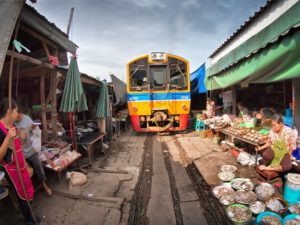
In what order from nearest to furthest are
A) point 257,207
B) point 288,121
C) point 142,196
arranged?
point 257,207
point 142,196
point 288,121

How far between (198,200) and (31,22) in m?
4.07

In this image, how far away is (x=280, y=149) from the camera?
3395 mm

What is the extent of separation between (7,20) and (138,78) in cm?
573

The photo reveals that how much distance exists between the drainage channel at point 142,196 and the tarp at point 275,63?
299cm

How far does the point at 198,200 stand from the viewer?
3.21 meters

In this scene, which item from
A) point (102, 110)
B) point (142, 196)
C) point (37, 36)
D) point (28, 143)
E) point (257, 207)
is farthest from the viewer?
point (102, 110)

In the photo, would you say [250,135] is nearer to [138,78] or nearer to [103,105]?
[103,105]

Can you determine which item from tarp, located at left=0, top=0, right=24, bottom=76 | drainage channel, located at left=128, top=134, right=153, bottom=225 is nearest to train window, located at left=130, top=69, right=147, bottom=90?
drainage channel, located at left=128, top=134, right=153, bottom=225

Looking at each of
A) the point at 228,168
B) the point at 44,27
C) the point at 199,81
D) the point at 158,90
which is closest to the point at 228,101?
the point at 158,90

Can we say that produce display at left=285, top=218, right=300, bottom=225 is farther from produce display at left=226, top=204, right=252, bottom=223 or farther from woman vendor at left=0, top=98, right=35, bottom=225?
woman vendor at left=0, top=98, right=35, bottom=225

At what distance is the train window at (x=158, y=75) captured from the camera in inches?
311

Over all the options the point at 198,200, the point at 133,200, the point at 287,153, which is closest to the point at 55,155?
the point at 133,200

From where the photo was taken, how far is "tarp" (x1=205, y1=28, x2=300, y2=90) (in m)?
2.60

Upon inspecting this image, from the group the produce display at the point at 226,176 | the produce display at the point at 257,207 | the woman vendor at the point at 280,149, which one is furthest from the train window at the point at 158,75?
the produce display at the point at 257,207
